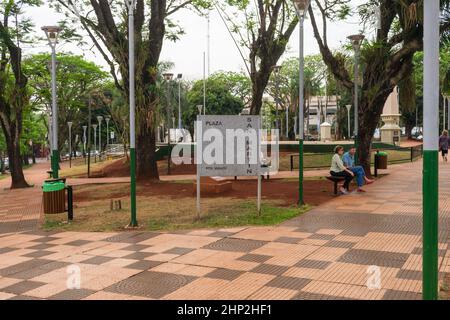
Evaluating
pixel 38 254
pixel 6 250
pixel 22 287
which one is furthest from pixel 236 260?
pixel 6 250

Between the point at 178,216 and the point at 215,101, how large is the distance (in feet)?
162

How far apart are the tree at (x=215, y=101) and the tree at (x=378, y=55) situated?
41248 mm

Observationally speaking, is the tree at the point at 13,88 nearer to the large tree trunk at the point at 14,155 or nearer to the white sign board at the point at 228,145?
the large tree trunk at the point at 14,155

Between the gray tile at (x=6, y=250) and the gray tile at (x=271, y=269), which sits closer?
the gray tile at (x=271, y=269)

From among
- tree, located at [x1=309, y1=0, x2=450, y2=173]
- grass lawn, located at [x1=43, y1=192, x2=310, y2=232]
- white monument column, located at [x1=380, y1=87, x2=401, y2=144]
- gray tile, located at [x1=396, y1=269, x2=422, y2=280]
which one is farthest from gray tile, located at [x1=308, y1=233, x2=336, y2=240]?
white monument column, located at [x1=380, y1=87, x2=401, y2=144]

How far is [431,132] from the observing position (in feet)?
12.9

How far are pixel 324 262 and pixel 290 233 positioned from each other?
1.88 metres

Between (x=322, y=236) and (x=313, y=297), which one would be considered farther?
(x=322, y=236)

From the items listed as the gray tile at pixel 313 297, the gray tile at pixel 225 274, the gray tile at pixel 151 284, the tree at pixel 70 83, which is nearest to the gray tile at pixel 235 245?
the gray tile at pixel 225 274

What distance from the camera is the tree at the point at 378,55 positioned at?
47.0 feet

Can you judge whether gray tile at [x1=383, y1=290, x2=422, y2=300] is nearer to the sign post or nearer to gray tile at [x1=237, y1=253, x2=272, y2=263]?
gray tile at [x1=237, y1=253, x2=272, y2=263]

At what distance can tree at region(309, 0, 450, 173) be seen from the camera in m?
14.3

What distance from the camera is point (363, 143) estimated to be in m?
16.6

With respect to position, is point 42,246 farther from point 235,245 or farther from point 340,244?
point 340,244
